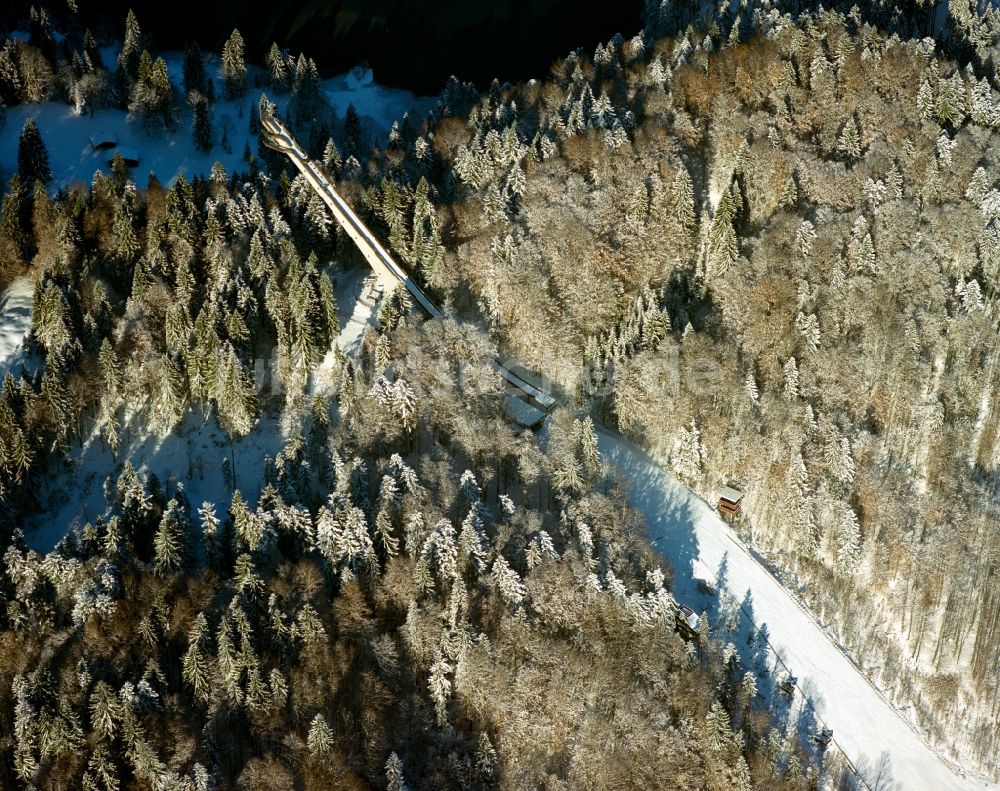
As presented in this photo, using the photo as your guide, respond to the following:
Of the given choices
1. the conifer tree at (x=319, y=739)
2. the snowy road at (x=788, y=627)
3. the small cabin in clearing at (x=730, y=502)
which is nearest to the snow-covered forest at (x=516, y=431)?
the conifer tree at (x=319, y=739)

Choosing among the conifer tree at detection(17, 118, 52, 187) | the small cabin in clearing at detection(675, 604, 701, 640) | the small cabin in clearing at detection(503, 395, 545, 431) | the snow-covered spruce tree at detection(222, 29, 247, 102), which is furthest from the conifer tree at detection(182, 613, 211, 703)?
the snow-covered spruce tree at detection(222, 29, 247, 102)

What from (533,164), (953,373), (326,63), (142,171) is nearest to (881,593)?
(953,373)

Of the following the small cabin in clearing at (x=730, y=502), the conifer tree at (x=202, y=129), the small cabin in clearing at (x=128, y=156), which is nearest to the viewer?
the small cabin in clearing at (x=730, y=502)

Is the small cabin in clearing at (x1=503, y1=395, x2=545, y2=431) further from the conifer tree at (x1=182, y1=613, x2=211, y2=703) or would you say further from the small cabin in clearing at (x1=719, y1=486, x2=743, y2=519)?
the conifer tree at (x1=182, y1=613, x2=211, y2=703)

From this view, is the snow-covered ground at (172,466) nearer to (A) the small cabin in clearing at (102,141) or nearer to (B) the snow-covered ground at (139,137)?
(B) the snow-covered ground at (139,137)

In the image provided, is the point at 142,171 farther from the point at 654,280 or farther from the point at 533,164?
the point at 654,280

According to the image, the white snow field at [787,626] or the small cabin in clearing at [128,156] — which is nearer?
the white snow field at [787,626]
